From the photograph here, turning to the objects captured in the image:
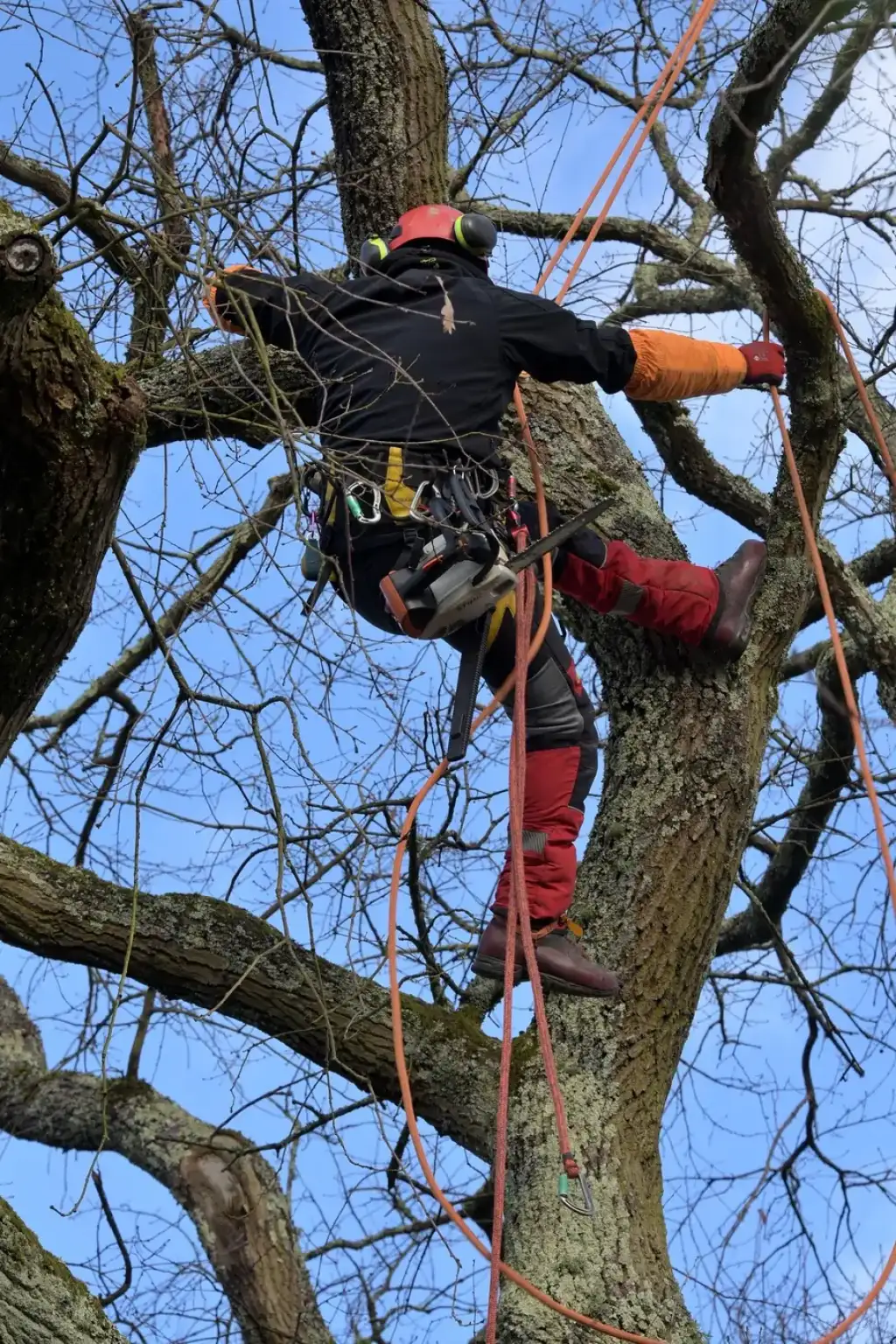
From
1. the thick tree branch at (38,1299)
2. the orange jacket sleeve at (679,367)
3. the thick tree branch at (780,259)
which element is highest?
the thick tree branch at (780,259)

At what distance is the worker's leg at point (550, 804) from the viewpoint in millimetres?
3717

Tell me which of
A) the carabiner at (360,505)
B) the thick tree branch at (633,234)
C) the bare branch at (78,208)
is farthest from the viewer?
the thick tree branch at (633,234)

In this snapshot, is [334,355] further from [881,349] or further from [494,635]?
[881,349]

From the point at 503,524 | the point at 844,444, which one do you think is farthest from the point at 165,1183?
the point at 844,444

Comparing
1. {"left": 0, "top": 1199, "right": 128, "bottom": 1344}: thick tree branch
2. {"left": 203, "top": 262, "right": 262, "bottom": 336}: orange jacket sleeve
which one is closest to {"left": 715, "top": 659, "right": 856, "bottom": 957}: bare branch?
{"left": 203, "top": 262, "right": 262, "bottom": 336}: orange jacket sleeve

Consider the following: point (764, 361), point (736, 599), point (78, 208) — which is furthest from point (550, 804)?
point (78, 208)

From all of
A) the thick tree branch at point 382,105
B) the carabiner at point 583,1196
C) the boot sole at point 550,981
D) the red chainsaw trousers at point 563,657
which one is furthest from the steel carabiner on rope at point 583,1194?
the thick tree branch at point 382,105

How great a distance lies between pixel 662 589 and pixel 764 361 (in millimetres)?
674

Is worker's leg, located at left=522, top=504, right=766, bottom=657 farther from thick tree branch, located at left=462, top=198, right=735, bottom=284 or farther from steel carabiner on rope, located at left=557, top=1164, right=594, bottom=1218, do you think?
thick tree branch, located at left=462, top=198, right=735, bottom=284

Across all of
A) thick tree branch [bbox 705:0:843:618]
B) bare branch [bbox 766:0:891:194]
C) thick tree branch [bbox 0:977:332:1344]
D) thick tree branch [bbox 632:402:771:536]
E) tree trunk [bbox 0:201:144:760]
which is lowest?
tree trunk [bbox 0:201:144:760]

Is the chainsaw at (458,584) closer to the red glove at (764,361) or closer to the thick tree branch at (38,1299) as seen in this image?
→ the red glove at (764,361)

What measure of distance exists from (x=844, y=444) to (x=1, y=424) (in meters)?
2.49

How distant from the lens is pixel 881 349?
4.82m

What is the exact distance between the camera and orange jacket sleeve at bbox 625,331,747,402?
3.93 meters
